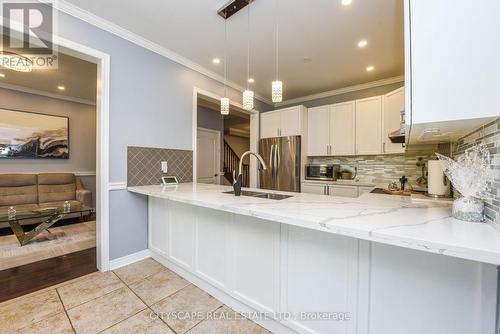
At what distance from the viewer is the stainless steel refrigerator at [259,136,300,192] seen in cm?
383

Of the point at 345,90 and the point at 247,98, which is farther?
the point at 345,90

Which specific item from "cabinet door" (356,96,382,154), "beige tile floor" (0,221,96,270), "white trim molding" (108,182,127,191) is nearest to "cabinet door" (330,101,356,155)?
"cabinet door" (356,96,382,154)

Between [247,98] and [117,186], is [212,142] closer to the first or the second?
[117,186]

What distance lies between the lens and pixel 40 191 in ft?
12.8

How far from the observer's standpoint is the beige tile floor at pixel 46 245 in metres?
2.45

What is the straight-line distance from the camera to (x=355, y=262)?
42.9 inches

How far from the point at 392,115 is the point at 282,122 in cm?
182

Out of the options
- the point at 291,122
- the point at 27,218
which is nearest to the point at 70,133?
the point at 27,218

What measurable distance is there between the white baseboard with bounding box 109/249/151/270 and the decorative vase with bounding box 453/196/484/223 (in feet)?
9.49

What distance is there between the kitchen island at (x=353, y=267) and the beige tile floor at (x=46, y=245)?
2.16 meters

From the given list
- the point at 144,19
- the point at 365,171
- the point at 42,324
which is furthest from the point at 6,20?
the point at 365,171

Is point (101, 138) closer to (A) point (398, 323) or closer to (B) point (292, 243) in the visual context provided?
(B) point (292, 243)

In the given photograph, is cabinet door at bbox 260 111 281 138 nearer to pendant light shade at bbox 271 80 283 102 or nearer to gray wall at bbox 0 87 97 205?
pendant light shade at bbox 271 80 283 102

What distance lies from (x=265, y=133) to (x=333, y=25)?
93.2 inches
